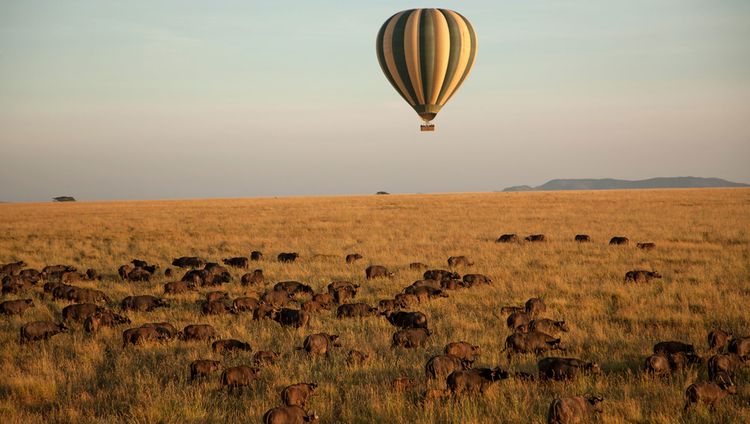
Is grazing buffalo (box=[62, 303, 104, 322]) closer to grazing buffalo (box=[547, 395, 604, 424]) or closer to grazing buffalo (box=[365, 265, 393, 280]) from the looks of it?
grazing buffalo (box=[365, 265, 393, 280])

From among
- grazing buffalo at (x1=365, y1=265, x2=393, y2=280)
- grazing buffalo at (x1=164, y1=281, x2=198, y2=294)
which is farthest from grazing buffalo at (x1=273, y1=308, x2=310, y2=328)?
grazing buffalo at (x1=365, y1=265, x2=393, y2=280)

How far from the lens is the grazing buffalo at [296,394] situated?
7484mm

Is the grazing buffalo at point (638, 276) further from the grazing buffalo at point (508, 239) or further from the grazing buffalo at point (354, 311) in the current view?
the grazing buffalo at point (508, 239)

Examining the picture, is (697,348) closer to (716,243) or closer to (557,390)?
(557,390)

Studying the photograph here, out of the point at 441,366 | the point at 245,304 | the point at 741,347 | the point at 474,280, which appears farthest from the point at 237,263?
the point at 741,347

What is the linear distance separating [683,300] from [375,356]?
830cm

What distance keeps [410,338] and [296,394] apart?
322cm

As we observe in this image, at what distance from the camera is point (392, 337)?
10.7m

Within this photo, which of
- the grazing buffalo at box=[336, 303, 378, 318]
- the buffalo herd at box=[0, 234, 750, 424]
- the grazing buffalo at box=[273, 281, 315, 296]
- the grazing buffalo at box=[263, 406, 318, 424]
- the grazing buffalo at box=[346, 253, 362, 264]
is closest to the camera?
the grazing buffalo at box=[263, 406, 318, 424]

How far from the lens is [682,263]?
798 inches

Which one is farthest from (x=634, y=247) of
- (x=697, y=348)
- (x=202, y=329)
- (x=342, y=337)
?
(x=202, y=329)

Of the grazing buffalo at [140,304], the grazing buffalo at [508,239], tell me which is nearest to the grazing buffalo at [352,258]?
the grazing buffalo at [508,239]

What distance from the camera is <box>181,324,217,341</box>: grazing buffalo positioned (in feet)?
35.3

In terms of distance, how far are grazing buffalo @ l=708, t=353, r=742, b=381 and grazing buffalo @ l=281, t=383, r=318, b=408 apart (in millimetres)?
5450
